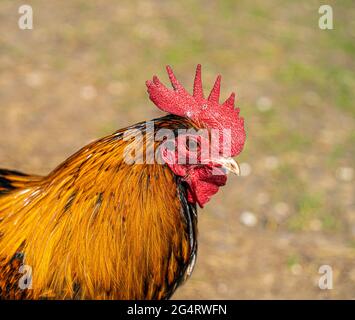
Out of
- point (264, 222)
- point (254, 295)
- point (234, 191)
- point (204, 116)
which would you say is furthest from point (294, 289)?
point (204, 116)

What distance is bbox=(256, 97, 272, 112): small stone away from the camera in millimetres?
6160

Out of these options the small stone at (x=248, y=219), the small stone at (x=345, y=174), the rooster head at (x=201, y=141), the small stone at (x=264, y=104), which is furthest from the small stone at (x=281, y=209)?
the rooster head at (x=201, y=141)

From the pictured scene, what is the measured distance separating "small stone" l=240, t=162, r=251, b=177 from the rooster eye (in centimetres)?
251

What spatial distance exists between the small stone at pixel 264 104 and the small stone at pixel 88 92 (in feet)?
5.78

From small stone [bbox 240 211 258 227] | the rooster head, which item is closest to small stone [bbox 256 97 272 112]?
small stone [bbox 240 211 258 227]

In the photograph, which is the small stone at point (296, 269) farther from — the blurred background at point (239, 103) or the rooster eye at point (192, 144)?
the rooster eye at point (192, 144)

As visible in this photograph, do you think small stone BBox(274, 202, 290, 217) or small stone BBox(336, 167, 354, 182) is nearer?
small stone BBox(274, 202, 290, 217)

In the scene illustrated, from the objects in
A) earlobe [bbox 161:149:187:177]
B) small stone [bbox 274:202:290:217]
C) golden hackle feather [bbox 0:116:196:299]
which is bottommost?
golden hackle feather [bbox 0:116:196:299]

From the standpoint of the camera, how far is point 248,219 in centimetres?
495

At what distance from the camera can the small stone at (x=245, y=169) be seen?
5383 mm

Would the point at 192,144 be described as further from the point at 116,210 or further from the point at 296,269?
the point at 296,269

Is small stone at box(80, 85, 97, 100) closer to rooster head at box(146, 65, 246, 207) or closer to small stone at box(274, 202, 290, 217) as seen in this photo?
small stone at box(274, 202, 290, 217)

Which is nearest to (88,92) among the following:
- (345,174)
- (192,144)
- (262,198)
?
(262,198)

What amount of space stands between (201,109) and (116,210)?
697 millimetres
